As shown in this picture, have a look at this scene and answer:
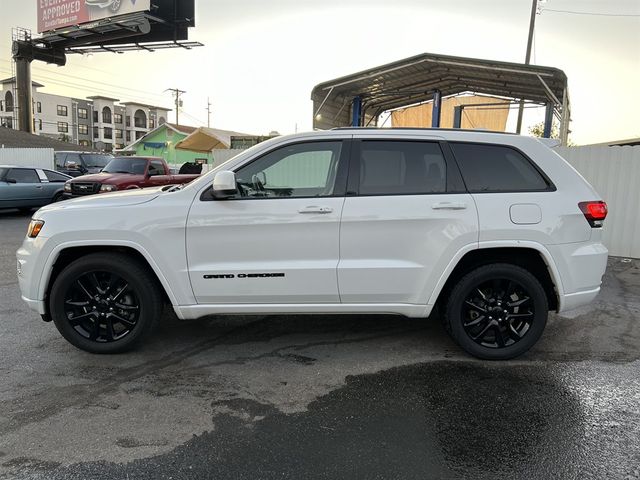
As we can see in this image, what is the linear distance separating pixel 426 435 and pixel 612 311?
3.85 m

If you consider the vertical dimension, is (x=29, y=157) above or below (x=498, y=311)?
above

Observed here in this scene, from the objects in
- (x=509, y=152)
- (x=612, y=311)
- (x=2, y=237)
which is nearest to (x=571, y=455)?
(x=509, y=152)

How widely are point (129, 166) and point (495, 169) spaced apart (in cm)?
1205

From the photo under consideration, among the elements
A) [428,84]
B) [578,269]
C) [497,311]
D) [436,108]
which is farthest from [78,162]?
[578,269]

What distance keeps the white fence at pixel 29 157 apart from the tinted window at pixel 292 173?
22.1m

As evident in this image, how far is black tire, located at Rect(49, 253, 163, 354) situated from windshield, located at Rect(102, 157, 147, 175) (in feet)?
33.6

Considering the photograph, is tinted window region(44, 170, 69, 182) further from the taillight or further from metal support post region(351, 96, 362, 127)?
the taillight

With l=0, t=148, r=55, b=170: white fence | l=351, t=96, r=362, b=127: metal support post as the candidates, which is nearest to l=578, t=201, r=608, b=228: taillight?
l=351, t=96, r=362, b=127: metal support post

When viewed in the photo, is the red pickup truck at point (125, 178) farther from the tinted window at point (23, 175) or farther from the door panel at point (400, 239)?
the door panel at point (400, 239)

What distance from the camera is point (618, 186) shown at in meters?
8.62

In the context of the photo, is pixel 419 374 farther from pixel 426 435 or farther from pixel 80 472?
pixel 80 472

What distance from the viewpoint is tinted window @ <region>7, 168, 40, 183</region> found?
13.6 m

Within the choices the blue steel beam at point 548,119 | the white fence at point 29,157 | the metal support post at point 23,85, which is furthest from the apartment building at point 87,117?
the blue steel beam at point 548,119

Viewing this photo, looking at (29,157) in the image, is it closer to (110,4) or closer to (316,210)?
(110,4)
